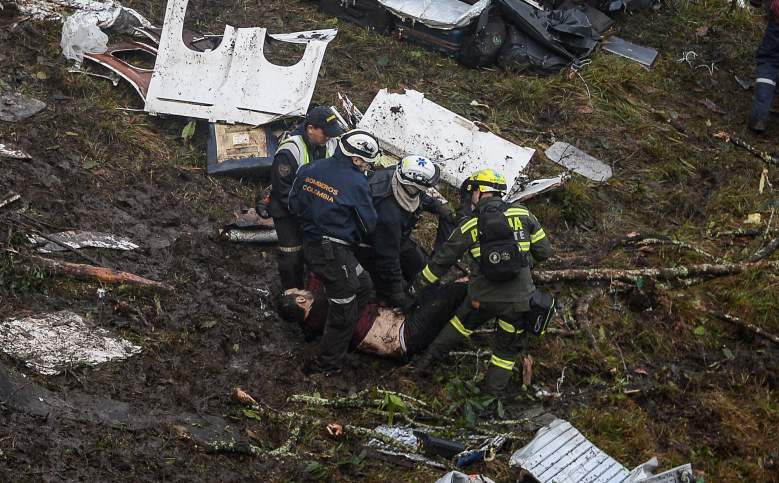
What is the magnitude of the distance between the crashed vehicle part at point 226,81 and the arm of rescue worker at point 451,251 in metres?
2.57

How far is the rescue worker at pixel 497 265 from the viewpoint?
5.33m

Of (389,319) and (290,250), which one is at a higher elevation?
(290,250)

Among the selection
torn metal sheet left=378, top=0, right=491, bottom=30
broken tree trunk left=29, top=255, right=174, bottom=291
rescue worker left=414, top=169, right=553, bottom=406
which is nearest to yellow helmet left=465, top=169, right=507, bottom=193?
rescue worker left=414, top=169, right=553, bottom=406

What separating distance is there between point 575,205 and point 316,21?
3.81 m

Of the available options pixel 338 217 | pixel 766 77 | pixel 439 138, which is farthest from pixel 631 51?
pixel 338 217

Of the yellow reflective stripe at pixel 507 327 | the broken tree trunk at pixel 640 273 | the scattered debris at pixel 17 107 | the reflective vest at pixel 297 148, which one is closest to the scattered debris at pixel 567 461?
the yellow reflective stripe at pixel 507 327

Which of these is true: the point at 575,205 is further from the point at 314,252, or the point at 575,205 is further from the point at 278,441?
the point at 278,441

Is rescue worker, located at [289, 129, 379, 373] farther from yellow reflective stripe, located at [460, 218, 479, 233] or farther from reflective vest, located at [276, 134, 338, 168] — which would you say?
yellow reflective stripe, located at [460, 218, 479, 233]

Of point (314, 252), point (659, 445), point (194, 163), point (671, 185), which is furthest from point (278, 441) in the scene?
point (671, 185)

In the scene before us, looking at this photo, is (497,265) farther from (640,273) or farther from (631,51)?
(631,51)

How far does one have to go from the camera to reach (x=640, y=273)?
21.6 feet

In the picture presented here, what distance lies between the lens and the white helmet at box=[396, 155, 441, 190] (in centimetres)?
571

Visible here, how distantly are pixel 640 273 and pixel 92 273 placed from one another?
4105 mm

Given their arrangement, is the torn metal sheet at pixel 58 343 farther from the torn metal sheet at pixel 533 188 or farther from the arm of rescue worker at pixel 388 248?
the torn metal sheet at pixel 533 188
